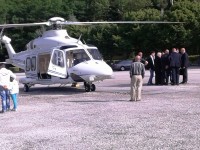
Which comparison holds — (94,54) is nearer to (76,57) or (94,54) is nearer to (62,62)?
(76,57)

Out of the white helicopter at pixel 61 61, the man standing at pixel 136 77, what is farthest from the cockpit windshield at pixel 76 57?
the man standing at pixel 136 77

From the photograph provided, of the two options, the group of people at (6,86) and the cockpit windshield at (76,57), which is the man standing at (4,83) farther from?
the cockpit windshield at (76,57)

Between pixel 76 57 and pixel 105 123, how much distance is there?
1064 centimetres

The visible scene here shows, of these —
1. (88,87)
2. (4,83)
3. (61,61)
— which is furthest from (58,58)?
(4,83)

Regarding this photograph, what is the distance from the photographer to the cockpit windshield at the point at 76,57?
2314cm

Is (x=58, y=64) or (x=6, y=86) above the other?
(x=58, y=64)

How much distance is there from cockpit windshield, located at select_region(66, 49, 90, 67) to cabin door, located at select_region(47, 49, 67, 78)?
235mm

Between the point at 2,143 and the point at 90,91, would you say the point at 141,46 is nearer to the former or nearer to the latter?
the point at 90,91

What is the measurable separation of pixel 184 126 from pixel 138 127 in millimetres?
1082

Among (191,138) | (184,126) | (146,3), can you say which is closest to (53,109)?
(184,126)

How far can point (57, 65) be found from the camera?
77.3 ft

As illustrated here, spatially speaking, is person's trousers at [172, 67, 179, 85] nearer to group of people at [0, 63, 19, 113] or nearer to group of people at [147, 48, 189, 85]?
group of people at [147, 48, 189, 85]

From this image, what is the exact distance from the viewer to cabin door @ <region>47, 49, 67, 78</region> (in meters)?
23.4

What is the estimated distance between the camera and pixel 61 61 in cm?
2362
